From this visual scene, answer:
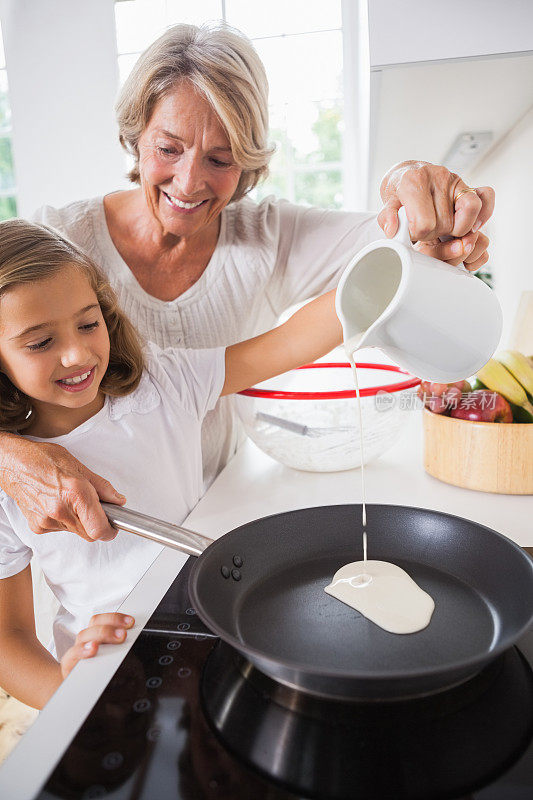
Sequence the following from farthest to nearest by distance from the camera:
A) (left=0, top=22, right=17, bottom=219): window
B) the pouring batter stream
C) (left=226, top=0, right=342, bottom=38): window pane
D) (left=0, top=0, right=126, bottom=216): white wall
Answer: (left=0, top=22, right=17, bottom=219): window → (left=0, top=0, right=126, bottom=216): white wall → (left=226, top=0, right=342, bottom=38): window pane → the pouring batter stream

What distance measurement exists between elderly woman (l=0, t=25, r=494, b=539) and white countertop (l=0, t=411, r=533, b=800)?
0.39 feet

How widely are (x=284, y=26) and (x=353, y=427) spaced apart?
11.6 feet

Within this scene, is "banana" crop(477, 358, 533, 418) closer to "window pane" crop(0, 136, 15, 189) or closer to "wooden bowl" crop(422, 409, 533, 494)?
"wooden bowl" crop(422, 409, 533, 494)

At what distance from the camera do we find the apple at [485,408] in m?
0.95

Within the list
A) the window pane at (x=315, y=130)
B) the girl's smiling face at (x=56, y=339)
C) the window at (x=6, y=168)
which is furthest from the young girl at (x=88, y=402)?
the window at (x=6, y=168)

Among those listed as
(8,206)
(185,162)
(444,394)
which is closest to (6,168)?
(8,206)

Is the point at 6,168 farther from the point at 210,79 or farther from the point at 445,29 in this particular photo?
the point at 445,29

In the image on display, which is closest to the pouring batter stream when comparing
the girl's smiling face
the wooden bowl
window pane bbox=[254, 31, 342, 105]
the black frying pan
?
the black frying pan

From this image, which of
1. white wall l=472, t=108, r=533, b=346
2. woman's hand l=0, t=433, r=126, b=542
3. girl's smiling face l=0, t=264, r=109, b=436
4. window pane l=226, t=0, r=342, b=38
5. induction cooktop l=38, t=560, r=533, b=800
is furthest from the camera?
window pane l=226, t=0, r=342, b=38

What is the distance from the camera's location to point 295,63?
150 inches

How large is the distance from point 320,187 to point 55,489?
367 centimetres

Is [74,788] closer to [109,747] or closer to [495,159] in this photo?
[109,747]

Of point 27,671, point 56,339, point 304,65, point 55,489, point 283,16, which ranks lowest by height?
point 27,671

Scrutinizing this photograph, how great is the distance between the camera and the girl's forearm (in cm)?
80
